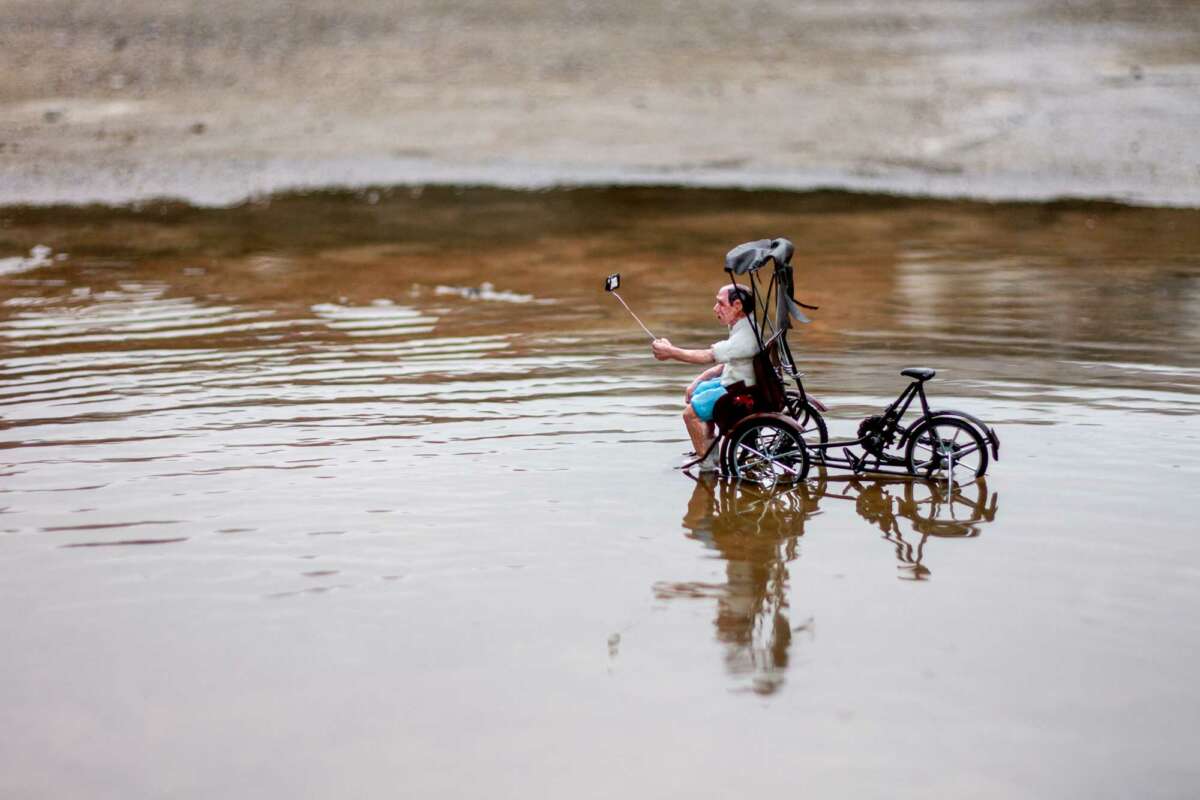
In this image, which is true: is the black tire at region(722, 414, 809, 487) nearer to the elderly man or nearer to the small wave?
the elderly man

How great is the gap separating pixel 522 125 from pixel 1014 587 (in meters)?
17.0

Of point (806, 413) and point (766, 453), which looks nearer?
point (766, 453)

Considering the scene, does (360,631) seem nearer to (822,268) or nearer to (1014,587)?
(1014,587)

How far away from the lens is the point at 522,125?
73.3ft

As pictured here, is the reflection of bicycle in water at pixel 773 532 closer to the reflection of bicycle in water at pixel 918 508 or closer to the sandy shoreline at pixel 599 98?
the reflection of bicycle in water at pixel 918 508

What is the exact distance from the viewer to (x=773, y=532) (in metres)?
7.32

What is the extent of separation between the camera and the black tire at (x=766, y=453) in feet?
25.8

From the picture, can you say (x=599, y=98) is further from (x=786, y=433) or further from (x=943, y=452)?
(x=943, y=452)

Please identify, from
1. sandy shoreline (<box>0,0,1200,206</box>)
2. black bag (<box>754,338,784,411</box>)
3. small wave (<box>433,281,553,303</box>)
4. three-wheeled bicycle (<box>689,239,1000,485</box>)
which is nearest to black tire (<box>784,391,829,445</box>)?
three-wheeled bicycle (<box>689,239,1000,485</box>)

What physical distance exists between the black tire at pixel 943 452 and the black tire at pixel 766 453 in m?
0.63

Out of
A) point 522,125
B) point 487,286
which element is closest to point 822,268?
point 487,286

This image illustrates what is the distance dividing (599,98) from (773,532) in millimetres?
16762

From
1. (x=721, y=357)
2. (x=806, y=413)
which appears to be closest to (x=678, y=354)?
(x=721, y=357)

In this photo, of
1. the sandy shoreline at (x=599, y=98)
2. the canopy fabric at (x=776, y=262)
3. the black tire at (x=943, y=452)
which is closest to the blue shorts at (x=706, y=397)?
the canopy fabric at (x=776, y=262)
